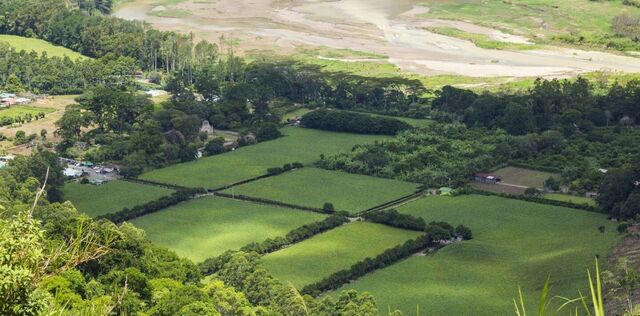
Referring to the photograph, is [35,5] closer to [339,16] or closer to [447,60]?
[339,16]

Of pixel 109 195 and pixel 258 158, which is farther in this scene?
pixel 258 158

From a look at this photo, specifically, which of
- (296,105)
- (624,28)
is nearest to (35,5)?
(296,105)

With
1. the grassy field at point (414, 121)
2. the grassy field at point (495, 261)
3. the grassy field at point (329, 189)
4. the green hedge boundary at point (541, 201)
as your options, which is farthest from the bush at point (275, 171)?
the grassy field at point (414, 121)

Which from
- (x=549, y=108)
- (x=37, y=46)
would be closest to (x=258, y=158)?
(x=549, y=108)

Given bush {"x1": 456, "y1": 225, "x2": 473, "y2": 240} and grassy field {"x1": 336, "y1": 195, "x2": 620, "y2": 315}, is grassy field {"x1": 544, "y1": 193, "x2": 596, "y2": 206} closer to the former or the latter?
grassy field {"x1": 336, "y1": 195, "x2": 620, "y2": 315}

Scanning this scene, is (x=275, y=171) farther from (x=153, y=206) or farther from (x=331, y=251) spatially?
(x=331, y=251)

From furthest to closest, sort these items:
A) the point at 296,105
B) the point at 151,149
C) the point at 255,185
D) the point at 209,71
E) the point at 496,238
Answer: the point at 209,71
the point at 296,105
the point at 151,149
the point at 255,185
the point at 496,238
